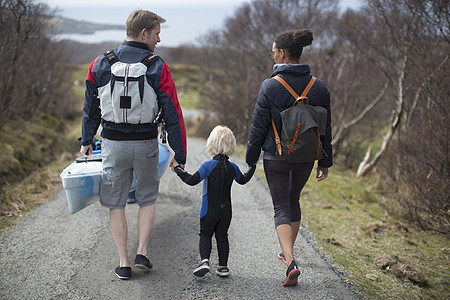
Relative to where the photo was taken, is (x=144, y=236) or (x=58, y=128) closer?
(x=144, y=236)

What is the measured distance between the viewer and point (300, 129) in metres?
3.27

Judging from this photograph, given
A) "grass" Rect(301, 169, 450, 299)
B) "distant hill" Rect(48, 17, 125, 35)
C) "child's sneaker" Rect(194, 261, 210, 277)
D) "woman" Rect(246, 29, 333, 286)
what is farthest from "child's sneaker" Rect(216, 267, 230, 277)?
"distant hill" Rect(48, 17, 125, 35)

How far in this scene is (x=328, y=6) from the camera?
49.9ft

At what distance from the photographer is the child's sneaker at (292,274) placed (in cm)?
333

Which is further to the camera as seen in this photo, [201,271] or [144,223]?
[144,223]

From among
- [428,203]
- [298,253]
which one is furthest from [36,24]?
[428,203]

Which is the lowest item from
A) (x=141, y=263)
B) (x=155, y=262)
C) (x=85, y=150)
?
(x=155, y=262)

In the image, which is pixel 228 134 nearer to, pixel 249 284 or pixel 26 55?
pixel 249 284

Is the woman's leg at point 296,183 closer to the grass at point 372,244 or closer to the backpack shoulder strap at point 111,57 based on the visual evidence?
the grass at point 372,244

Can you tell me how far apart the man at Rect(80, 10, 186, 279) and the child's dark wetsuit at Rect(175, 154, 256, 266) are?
0.26 metres

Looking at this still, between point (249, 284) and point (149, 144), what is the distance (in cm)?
160

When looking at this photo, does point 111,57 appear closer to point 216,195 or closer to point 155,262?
point 216,195

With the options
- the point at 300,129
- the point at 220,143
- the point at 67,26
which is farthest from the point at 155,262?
the point at 67,26

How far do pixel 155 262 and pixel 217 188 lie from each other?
1121 millimetres
